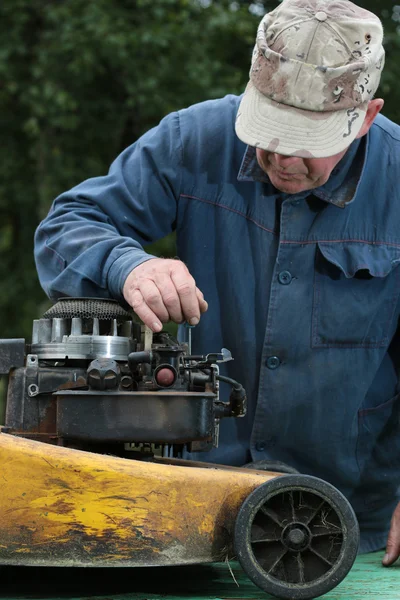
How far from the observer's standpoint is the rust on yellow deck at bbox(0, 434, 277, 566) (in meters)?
2.37

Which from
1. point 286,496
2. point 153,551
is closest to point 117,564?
point 153,551

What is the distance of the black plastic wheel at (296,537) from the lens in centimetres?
238

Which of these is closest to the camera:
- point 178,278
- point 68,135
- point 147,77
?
point 178,278

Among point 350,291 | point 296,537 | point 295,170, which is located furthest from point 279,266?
point 296,537

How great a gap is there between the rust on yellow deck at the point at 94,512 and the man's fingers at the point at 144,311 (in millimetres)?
401

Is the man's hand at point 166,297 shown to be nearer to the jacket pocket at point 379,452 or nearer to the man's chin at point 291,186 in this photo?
the man's chin at point 291,186

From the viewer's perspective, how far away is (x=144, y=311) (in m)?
2.71

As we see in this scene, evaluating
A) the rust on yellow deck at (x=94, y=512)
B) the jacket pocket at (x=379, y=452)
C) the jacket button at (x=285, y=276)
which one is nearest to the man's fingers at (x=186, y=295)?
the rust on yellow deck at (x=94, y=512)

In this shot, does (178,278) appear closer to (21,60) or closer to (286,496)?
(286,496)

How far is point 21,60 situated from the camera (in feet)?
43.4

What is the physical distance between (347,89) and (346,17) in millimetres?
239

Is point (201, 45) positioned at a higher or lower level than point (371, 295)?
lower

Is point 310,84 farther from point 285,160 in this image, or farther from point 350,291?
point 350,291

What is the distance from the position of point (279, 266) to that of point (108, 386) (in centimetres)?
103
